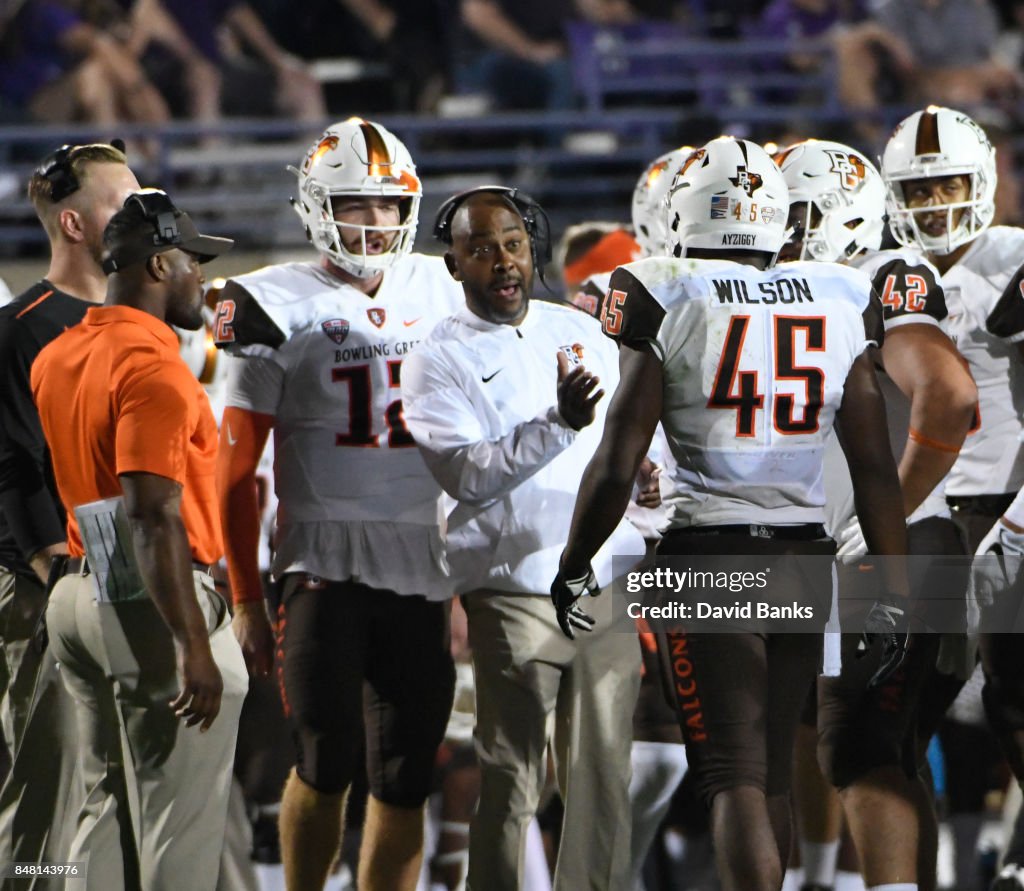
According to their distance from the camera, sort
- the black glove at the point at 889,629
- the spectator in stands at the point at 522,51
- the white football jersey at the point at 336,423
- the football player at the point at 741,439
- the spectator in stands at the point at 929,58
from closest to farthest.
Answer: the football player at the point at 741,439 < the black glove at the point at 889,629 < the white football jersey at the point at 336,423 < the spectator in stands at the point at 522,51 < the spectator in stands at the point at 929,58

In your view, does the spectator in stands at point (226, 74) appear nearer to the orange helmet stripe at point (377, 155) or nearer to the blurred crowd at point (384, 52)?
the blurred crowd at point (384, 52)

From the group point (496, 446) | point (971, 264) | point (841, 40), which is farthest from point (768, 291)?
point (841, 40)

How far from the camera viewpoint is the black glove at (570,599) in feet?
11.8

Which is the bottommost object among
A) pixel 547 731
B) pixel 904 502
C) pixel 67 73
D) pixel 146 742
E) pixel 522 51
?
pixel 547 731

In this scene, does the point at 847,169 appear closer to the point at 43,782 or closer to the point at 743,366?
the point at 743,366

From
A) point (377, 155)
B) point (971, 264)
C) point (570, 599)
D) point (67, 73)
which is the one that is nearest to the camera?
point (570, 599)

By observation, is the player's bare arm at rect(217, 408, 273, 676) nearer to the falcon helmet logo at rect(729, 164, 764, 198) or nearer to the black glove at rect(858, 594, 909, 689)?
the falcon helmet logo at rect(729, 164, 764, 198)

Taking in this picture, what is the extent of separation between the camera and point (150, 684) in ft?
11.4

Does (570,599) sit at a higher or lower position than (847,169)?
lower

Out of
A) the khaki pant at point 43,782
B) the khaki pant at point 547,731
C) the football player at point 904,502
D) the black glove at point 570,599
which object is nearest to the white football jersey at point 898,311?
the football player at point 904,502

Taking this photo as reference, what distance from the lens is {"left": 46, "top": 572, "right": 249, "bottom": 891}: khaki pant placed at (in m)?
3.47

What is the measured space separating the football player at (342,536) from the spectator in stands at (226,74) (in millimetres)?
5716

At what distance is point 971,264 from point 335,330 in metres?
1.79

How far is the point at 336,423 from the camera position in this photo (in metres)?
4.21
